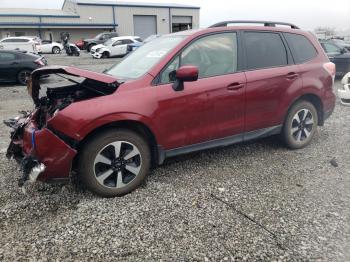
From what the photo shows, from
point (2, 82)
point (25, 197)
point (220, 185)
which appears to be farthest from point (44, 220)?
point (2, 82)

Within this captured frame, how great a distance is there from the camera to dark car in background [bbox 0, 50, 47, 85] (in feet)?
40.0

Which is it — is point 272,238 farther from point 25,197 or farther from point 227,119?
point 25,197

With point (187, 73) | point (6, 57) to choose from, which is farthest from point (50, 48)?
point (187, 73)

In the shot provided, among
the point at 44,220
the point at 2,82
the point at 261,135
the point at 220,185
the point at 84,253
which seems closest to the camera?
the point at 84,253

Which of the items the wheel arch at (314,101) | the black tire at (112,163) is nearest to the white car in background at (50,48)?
the wheel arch at (314,101)

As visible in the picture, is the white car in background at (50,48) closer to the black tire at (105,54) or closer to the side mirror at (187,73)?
the black tire at (105,54)

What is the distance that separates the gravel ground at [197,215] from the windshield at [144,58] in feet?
4.25

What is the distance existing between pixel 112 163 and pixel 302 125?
9.78ft

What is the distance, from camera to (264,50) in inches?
177

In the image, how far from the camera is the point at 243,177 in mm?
4062

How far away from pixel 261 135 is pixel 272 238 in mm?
1901

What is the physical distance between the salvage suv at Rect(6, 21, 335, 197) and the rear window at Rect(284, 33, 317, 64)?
0.02 meters

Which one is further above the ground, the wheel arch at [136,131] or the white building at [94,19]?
the white building at [94,19]

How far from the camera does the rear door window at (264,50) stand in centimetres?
436
